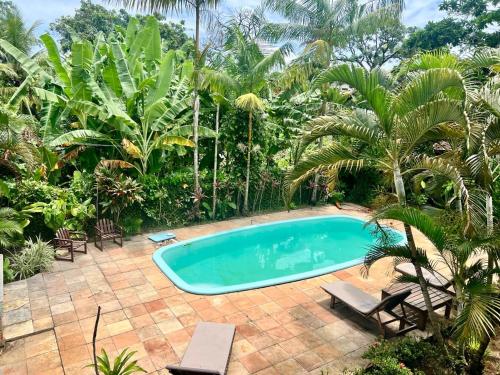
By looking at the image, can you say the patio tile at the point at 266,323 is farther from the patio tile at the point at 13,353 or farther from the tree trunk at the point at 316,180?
the tree trunk at the point at 316,180

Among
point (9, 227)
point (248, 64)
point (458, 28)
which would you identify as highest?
point (458, 28)

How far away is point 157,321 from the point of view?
20.3ft

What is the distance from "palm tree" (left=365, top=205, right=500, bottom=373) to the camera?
3.87m

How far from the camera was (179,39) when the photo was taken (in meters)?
40.4

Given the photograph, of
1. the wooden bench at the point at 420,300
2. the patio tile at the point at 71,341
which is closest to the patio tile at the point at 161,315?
the patio tile at the point at 71,341

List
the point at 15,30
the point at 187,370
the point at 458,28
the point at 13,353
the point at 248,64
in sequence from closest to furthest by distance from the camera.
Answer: the point at 187,370
the point at 13,353
the point at 248,64
the point at 15,30
the point at 458,28

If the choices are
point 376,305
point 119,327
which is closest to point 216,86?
point 119,327

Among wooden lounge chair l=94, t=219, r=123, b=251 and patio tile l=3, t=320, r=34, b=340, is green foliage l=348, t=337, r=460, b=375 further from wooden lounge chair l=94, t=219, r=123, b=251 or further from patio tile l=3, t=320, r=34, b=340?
wooden lounge chair l=94, t=219, r=123, b=251

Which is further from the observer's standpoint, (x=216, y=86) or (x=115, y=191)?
(x=216, y=86)

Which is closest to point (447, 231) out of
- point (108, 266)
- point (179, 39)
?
point (108, 266)

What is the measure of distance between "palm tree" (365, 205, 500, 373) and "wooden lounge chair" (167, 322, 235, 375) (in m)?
2.31

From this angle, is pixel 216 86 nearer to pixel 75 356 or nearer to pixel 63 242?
pixel 63 242

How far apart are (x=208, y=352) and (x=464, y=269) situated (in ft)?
11.6

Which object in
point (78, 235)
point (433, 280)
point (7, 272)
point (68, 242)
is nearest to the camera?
point (433, 280)
